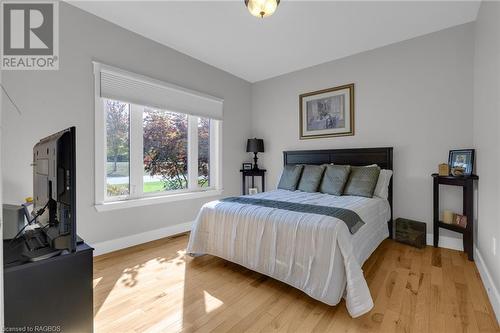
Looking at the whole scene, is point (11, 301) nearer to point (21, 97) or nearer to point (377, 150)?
point (21, 97)

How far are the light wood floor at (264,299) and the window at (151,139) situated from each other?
97 cm

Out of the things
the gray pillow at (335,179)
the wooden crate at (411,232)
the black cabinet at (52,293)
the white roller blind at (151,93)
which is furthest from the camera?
the gray pillow at (335,179)

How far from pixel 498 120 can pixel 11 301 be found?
→ 3.02 meters

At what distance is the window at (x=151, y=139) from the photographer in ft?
9.13

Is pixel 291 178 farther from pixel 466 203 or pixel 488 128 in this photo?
pixel 488 128

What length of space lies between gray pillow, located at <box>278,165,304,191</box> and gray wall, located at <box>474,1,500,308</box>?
1.94 metres

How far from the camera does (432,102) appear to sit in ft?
9.71

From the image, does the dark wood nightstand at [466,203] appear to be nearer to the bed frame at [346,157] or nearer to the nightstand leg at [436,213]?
the nightstand leg at [436,213]

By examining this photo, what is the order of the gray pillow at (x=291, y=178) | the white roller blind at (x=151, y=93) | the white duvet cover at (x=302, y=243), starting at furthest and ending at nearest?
the gray pillow at (x=291, y=178) < the white roller blind at (x=151, y=93) < the white duvet cover at (x=302, y=243)

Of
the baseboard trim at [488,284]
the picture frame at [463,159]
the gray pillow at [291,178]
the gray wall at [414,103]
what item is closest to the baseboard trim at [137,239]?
the gray pillow at [291,178]

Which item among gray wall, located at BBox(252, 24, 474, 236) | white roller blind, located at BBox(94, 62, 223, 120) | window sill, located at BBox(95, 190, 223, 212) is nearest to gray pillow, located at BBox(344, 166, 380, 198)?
gray wall, located at BBox(252, 24, 474, 236)

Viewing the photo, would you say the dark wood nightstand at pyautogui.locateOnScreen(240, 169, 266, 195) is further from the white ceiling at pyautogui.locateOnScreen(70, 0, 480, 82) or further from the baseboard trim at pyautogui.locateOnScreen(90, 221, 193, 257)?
the white ceiling at pyautogui.locateOnScreen(70, 0, 480, 82)

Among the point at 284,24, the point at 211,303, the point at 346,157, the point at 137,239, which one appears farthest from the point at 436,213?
the point at 137,239

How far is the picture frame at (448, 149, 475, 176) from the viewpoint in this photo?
8.41ft
